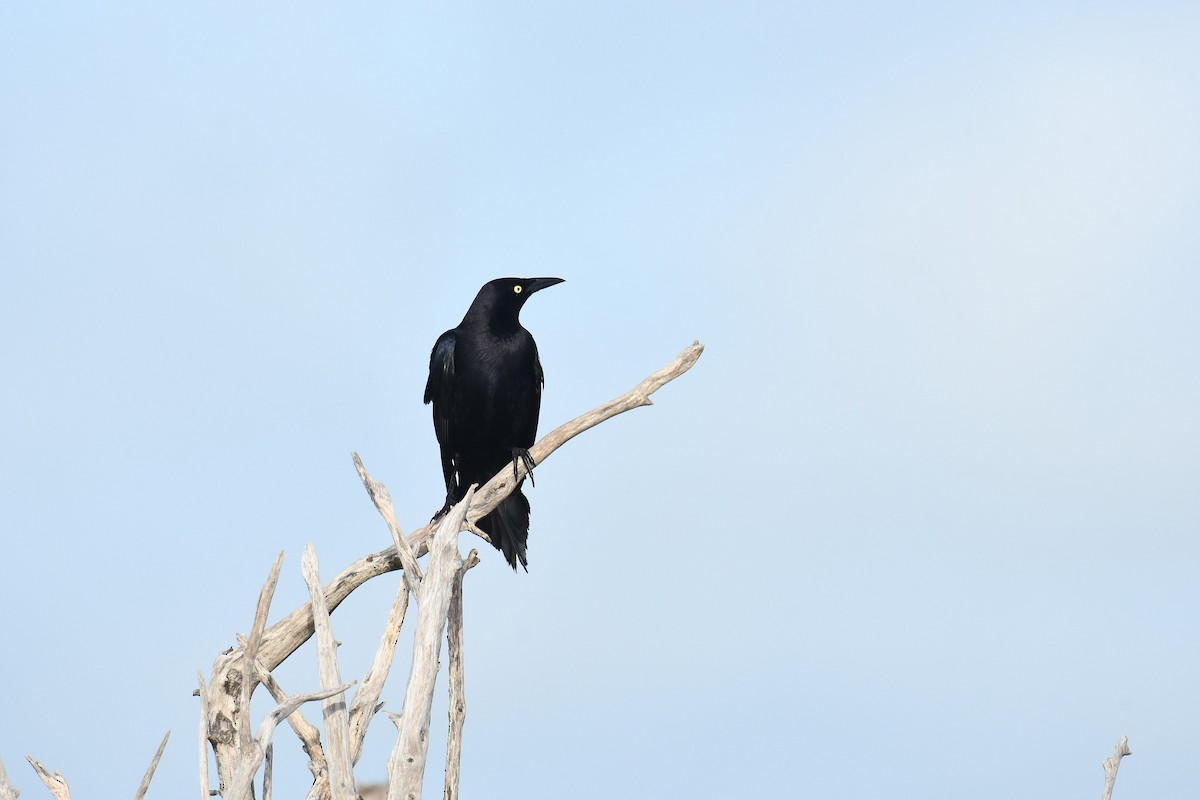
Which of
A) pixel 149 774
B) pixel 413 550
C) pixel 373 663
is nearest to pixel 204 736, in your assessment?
pixel 149 774

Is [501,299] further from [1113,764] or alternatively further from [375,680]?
[1113,764]

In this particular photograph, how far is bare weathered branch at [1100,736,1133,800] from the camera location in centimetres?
721

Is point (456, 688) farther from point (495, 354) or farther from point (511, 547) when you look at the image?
point (495, 354)

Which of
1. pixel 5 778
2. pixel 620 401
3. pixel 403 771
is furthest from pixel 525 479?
pixel 5 778

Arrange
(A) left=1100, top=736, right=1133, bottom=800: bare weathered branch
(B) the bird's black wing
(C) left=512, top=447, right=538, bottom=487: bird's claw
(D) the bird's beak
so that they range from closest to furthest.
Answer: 1. (A) left=1100, top=736, right=1133, bottom=800: bare weathered branch
2. (C) left=512, top=447, right=538, bottom=487: bird's claw
3. (B) the bird's black wing
4. (D) the bird's beak

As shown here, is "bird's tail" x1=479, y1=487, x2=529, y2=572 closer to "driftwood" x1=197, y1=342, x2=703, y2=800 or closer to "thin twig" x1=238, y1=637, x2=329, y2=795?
"driftwood" x1=197, y1=342, x2=703, y2=800

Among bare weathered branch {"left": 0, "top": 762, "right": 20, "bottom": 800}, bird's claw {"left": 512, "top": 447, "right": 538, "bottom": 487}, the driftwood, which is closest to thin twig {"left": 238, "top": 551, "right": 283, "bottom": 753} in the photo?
the driftwood

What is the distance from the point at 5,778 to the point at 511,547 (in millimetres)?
3996

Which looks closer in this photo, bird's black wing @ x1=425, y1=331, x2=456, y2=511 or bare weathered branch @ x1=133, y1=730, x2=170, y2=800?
bare weathered branch @ x1=133, y1=730, x2=170, y2=800

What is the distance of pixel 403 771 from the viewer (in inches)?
292

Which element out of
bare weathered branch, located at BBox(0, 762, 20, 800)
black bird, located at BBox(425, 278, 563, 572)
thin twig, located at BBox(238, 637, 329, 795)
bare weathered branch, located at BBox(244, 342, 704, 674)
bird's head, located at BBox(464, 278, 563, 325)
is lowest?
bare weathered branch, located at BBox(0, 762, 20, 800)

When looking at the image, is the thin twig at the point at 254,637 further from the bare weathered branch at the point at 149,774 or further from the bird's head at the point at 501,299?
the bird's head at the point at 501,299

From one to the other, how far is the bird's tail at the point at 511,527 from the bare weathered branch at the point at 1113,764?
4521mm

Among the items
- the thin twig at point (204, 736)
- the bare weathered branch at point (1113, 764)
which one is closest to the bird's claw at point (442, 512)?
the thin twig at point (204, 736)
